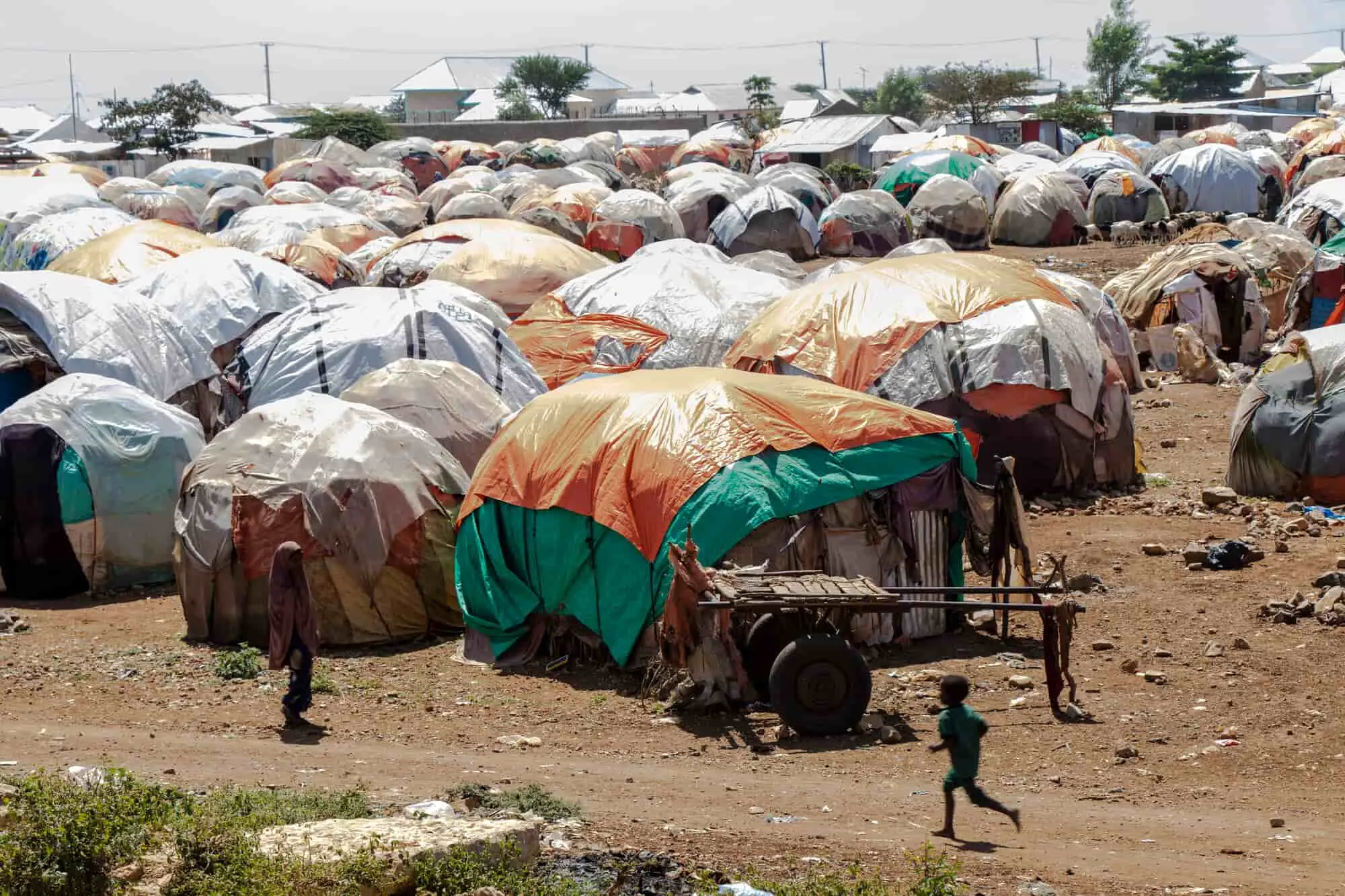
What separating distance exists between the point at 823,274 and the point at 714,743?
12.7 meters

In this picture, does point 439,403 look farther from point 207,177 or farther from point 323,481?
point 207,177

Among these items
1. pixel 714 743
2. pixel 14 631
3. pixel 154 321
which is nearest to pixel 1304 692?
pixel 714 743

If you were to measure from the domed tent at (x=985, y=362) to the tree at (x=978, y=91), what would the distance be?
55608mm

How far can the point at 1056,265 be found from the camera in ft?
123

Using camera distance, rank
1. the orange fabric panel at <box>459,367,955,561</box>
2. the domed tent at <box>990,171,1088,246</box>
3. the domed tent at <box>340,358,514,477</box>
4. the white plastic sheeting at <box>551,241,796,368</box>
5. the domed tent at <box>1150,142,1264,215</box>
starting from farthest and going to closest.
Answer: the domed tent at <box>1150,142,1264,215</box>, the domed tent at <box>990,171,1088,246</box>, the white plastic sheeting at <box>551,241,796,368</box>, the domed tent at <box>340,358,514,477</box>, the orange fabric panel at <box>459,367,955,561</box>

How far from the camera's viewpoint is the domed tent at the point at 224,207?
47.8 meters

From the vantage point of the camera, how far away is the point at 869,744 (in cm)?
1064

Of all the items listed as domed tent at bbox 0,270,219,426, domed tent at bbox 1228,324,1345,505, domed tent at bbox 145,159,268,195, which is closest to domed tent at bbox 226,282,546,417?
domed tent at bbox 0,270,219,426

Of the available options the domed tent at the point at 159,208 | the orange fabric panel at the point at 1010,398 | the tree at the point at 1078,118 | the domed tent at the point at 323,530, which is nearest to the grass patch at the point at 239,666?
the domed tent at the point at 323,530

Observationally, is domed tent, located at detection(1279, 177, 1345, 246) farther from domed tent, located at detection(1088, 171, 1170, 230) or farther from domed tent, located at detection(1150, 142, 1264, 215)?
domed tent, located at detection(1150, 142, 1264, 215)

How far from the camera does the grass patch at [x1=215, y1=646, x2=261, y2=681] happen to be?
41.5 feet

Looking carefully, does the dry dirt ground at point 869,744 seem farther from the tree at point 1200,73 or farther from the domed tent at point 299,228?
the tree at point 1200,73

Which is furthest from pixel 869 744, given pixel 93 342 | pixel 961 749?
pixel 93 342

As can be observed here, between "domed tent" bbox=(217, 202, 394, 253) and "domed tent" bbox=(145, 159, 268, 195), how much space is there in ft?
71.1
